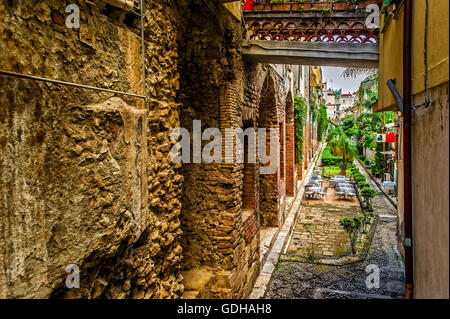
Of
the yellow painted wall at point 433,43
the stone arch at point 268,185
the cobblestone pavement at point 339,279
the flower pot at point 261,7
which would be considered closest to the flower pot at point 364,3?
the flower pot at point 261,7

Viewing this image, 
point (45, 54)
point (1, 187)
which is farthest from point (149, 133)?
point (1, 187)

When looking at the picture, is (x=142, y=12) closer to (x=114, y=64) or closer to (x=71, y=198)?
(x=114, y=64)

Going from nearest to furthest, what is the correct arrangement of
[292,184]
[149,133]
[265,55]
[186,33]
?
1. [149,133]
2. [186,33]
3. [265,55]
4. [292,184]

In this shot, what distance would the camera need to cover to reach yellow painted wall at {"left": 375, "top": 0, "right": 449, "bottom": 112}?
7.38 feet

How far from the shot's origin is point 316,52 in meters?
5.70

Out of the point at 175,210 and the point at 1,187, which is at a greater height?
the point at 1,187

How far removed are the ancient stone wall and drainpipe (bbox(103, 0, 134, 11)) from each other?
0.24 feet

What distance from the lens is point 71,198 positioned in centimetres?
210

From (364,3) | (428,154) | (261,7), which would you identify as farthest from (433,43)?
(261,7)

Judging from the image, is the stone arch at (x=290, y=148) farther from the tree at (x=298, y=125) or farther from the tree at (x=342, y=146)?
the tree at (x=342, y=146)

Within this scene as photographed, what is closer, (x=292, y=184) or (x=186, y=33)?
(x=186, y=33)

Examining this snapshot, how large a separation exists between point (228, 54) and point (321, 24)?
1.96 m

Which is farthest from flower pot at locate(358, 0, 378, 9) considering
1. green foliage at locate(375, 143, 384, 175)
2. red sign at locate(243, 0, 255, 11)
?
green foliage at locate(375, 143, 384, 175)

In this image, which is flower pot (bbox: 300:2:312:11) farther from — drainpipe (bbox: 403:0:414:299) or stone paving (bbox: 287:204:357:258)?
stone paving (bbox: 287:204:357:258)
